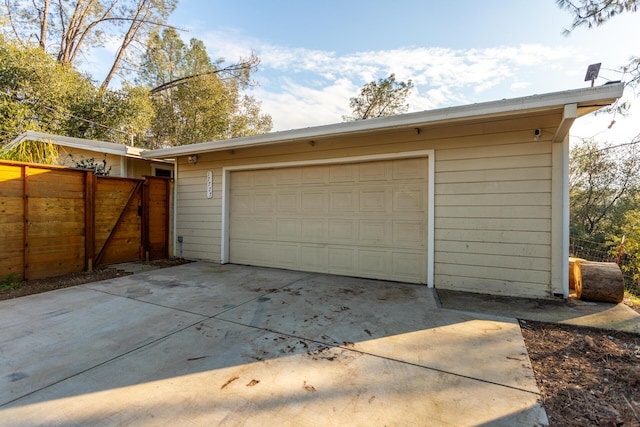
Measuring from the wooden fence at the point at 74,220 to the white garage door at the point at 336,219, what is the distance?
191 centimetres

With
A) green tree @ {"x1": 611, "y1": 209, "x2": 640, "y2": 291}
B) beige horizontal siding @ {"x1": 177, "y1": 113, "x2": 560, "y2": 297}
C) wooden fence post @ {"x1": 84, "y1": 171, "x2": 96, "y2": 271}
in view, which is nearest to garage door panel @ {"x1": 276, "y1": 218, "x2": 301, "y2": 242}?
beige horizontal siding @ {"x1": 177, "y1": 113, "x2": 560, "y2": 297}

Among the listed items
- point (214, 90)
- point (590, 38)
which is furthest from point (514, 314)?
point (214, 90)

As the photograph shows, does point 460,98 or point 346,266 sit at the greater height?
point 460,98

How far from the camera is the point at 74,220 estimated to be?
522 centimetres

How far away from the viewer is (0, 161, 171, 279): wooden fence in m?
4.47

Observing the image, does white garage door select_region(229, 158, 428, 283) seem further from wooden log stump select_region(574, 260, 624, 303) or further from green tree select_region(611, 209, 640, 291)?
green tree select_region(611, 209, 640, 291)

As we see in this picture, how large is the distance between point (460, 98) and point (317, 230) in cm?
536

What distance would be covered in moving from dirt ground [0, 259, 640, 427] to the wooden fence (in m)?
6.61

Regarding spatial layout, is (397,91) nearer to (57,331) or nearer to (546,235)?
(546,235)

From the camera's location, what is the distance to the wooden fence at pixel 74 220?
14.7 feet

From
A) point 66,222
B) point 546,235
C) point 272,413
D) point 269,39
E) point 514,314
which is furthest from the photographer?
point 269,39

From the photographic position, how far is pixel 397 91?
14586 millimetres

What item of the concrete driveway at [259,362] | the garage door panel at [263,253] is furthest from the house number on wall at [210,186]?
the concrete driveway at [259,362]

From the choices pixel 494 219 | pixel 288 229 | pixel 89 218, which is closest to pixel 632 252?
pixel 494 219
